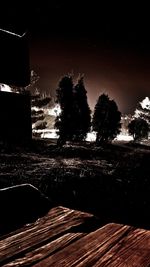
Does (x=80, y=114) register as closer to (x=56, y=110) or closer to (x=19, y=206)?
(x=56, y=110)

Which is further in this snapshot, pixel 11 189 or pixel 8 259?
pixel 11 189

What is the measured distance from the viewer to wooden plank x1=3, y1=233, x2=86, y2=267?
153 centimetres

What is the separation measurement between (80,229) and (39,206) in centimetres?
49

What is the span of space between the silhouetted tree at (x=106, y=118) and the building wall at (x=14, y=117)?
28.0 metres

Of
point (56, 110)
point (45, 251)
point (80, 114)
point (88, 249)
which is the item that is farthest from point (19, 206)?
point (56, 110)

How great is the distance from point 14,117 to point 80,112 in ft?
90.8

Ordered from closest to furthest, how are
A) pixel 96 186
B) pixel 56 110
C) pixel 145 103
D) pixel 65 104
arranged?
pixel 96 186, pixel 65 104, pixel 56 110, pixel 145 103

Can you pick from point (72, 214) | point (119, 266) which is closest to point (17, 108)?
point (72, 214)

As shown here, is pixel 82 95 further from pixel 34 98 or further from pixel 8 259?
pixel 8 259

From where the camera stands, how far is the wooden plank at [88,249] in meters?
1.50

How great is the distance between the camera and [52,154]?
20688 mm

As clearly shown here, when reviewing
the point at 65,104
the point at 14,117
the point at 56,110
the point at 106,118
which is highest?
the point at 65,104

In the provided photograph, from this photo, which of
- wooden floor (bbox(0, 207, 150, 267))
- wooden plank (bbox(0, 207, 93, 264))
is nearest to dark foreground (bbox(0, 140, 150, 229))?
wooden plank (bbox(0, 207, 93, 264))

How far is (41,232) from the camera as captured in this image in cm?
198
